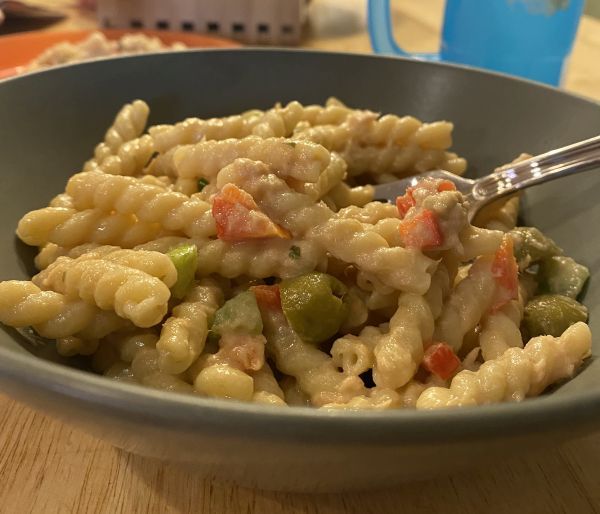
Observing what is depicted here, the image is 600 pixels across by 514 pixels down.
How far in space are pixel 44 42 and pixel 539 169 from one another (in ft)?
6.03

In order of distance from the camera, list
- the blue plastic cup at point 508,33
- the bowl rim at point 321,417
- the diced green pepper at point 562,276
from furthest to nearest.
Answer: the blue plastic cup at point 508,33, the diced green pepper at point 562,276, the bowl rim at point 321,417

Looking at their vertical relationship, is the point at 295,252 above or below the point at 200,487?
above

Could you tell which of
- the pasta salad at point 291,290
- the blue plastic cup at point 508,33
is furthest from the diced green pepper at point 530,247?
the blue plastic cup at point 508,33

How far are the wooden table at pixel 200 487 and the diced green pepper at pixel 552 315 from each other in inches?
6.4

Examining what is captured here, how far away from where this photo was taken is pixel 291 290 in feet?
3.09

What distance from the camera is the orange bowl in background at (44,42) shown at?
2232mm

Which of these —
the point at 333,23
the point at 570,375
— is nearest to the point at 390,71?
the point at 570,375

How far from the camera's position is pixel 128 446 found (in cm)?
66

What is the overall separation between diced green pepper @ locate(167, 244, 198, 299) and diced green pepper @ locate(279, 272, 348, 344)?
130mm

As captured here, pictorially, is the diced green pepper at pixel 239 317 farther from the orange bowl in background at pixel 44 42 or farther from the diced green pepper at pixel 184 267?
the orange bowl in background at pixel 44 42

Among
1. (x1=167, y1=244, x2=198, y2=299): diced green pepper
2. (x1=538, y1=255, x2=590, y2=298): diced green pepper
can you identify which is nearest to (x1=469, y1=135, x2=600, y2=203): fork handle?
(x1=538, y1=255, x2=590, y2=298): diced green pepper

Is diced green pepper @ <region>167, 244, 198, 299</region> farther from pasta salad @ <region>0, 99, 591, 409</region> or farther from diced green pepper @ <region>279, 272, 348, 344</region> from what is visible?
diced green pepper @ <region>279, 272, 348, 344</region>

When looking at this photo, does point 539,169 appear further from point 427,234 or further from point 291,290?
point 291,290

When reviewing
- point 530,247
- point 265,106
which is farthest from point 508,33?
point 530,247
